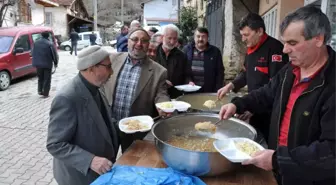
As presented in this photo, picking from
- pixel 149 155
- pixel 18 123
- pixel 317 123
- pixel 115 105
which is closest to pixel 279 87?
pixel 317 123

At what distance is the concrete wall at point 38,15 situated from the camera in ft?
80.7

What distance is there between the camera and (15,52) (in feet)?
33.0

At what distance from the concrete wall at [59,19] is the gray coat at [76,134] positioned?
29.2 m

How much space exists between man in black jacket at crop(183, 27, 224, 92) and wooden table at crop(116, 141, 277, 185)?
233 centimetres

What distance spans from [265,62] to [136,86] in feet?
4.38

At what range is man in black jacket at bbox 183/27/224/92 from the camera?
434cm

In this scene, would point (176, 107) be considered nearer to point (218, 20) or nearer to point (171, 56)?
point (171, 56)

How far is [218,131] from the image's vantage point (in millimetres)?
2287

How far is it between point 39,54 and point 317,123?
8.29 metres

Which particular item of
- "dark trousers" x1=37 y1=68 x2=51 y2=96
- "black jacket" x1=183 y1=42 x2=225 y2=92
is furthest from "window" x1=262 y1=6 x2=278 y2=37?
"dark trousers" x1=37 y1=68 x2=51 y2=96

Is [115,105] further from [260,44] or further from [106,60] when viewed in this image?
[260,44]

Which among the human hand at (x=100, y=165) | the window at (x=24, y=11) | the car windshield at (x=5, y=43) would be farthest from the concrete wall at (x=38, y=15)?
the human hand at (x=100, y=165)

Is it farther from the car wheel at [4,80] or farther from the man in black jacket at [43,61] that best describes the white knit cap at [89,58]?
the car wheel at [4,80]

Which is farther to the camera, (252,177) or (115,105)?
(115,105)
